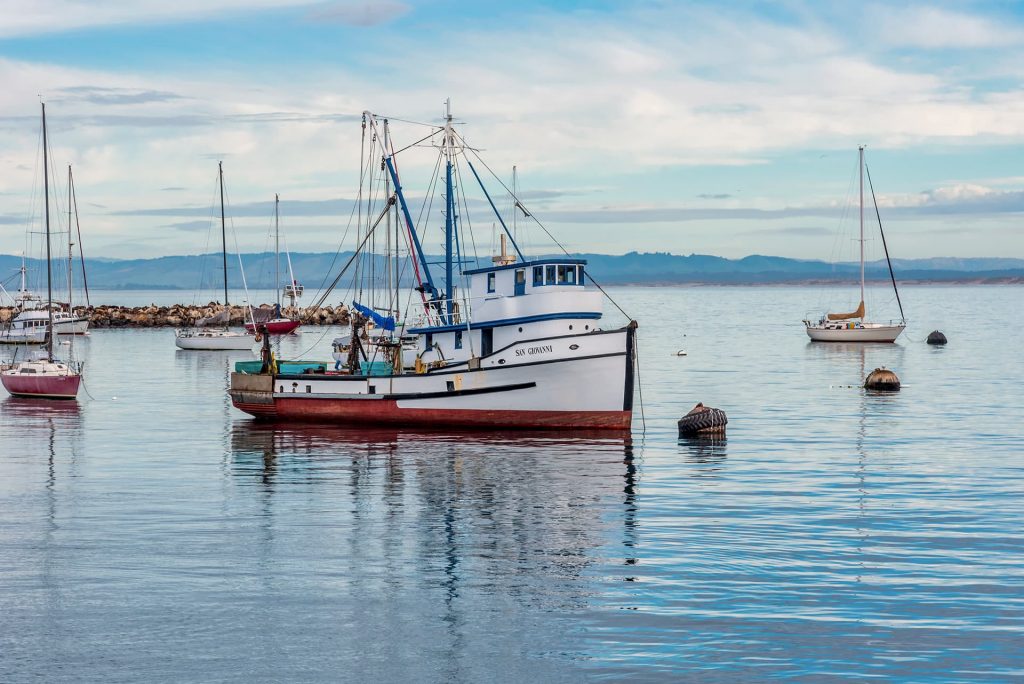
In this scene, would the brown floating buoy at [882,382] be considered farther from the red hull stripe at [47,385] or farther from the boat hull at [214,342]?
the boat hull at [214,342]

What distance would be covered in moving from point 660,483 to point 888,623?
1426 cm

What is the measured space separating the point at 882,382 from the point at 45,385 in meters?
45.1

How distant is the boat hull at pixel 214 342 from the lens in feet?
349

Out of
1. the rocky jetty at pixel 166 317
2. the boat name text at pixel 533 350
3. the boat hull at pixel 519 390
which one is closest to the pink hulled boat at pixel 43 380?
the boat hull at pixel 519 390

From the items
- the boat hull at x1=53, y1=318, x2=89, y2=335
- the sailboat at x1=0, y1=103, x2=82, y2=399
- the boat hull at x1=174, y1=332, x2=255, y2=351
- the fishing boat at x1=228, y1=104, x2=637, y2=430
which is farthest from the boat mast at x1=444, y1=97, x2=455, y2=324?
the boat hull at x1=53, y1=318, x2=89, y2=335

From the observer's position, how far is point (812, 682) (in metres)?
15.6

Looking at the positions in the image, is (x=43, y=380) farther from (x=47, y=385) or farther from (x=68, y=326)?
(x=68, y=326)

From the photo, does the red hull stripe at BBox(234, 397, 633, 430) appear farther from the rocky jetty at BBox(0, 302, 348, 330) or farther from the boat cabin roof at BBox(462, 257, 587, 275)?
the rocky jetty at BBox(0, 302, 348, 330)

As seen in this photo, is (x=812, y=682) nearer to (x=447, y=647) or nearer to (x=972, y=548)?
(x=447, y=647)

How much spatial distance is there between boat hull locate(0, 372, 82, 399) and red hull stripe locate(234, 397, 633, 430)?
1668cm

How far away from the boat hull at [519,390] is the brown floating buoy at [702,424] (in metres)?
2.14

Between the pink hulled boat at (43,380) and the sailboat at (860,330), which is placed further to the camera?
the sailboat at (860,330)

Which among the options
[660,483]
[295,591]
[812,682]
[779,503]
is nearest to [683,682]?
[812,682]

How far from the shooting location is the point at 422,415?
147 ft
